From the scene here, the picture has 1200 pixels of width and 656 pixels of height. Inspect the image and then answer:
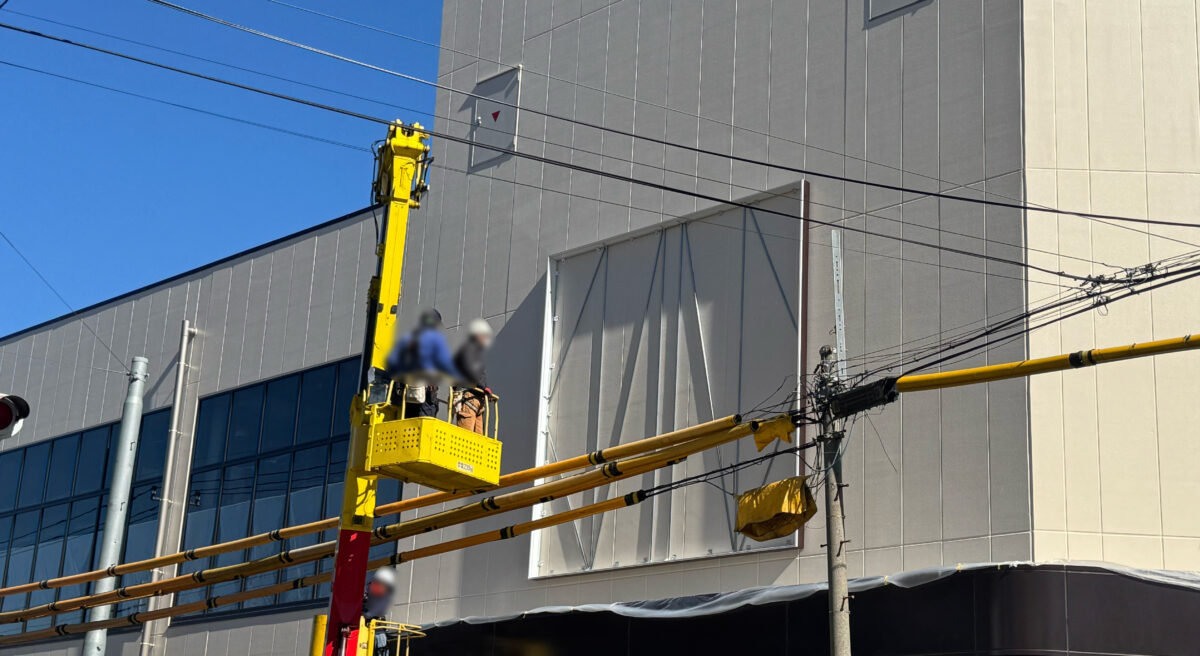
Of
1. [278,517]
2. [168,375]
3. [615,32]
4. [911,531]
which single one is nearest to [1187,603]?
[911,531]

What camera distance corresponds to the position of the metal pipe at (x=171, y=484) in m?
34.8

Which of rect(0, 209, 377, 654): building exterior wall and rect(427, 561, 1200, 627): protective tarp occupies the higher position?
rect(0, 209, 377, 654): building exterior wall

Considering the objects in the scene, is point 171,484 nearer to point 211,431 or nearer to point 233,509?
point 211,431

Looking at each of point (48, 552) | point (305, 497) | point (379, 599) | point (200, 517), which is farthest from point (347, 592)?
point (48, 552)

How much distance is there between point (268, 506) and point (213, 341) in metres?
5.92

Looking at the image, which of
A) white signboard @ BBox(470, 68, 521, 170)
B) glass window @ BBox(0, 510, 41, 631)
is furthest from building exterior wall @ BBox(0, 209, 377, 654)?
white signboard @ BBox(470, 68, 521, 170)

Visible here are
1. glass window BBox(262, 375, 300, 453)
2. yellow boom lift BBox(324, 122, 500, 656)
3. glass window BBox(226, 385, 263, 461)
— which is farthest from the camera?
glass window BBox(226, 385, 263, 461)

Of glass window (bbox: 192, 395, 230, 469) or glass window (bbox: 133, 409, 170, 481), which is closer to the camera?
glass window (bbox: 192, 395, 230, 469)

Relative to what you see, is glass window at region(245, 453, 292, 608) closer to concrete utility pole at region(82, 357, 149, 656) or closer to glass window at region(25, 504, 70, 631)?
concrete utility pole at region(82, 357, 149, 656)

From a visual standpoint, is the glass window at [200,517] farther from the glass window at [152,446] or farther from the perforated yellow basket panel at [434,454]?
the perforated yellow basket panel at [434,454]

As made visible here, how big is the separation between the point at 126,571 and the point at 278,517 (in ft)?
26.4

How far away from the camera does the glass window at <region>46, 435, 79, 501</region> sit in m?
39.4

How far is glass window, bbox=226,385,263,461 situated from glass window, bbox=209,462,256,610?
0.42 m

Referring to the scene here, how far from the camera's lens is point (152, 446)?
123 ft
